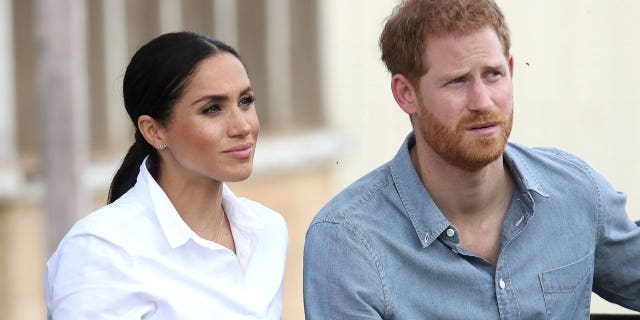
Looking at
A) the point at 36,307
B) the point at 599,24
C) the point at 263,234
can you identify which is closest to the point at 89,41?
the point at 36,307

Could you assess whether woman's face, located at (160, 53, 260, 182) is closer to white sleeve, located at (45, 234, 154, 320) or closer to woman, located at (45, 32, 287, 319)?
woman, located at (45, 32, 287, 319)

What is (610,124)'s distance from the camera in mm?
6676

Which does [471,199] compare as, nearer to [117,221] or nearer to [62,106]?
[117,221]

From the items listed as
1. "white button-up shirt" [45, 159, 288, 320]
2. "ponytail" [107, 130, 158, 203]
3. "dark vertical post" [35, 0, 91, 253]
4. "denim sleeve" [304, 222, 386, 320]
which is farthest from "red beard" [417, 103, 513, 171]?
"dark vertical post" [35, 0, 91, 253]

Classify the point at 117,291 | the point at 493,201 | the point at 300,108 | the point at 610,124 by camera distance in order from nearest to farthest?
the point at 117,291
the point at 493,201
the point at 610,124
the point at 300,108

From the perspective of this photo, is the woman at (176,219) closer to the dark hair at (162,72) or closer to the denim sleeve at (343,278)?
the dark hair at (162,72)

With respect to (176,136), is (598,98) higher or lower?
lower

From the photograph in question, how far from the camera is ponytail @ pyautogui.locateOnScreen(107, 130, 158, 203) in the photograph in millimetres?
3344

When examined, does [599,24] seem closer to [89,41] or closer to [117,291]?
[89,41]

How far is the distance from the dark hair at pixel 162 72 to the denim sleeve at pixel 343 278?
1.34 feet

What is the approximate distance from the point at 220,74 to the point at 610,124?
373cm

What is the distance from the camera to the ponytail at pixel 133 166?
3344mm

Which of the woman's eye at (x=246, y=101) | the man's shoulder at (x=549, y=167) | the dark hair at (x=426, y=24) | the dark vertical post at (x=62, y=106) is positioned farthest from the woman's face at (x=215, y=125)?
the dark vertical post at (x=62, y=106)

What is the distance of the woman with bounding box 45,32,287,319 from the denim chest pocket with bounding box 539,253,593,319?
22.7 inches
